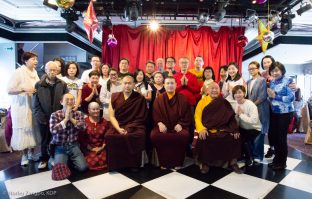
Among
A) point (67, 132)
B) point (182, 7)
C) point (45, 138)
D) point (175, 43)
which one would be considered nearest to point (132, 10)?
point (182, 7)

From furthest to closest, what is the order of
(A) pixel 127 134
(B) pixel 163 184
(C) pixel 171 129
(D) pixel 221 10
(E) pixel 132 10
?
(D) pixel 221 10
(E) pixel 132 10
(C) pixel 171 129
(A) pixel 127 134
(B) pixel 163 184

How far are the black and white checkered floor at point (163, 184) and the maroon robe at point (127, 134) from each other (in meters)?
0.17

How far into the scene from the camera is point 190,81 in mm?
3268

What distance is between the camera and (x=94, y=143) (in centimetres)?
278

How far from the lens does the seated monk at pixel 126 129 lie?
256 cm

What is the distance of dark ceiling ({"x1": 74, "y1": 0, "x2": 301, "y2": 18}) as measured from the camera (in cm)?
417

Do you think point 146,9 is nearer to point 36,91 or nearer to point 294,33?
point 36,91

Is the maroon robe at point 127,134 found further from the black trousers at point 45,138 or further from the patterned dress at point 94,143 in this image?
the black trousers at point 45,138

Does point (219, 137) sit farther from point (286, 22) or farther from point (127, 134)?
point (286, 22)

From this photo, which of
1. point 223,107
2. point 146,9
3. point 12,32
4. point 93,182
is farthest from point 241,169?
point 12,32

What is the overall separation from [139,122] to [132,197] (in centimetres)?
96

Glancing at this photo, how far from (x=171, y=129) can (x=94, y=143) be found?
3.35ft

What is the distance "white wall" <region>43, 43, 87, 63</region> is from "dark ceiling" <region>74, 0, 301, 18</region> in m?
3.19

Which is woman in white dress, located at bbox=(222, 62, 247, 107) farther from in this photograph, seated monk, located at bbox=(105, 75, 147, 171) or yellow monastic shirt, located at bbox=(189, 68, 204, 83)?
seated monk, located at bbox=(105, 75, 147, 171)
